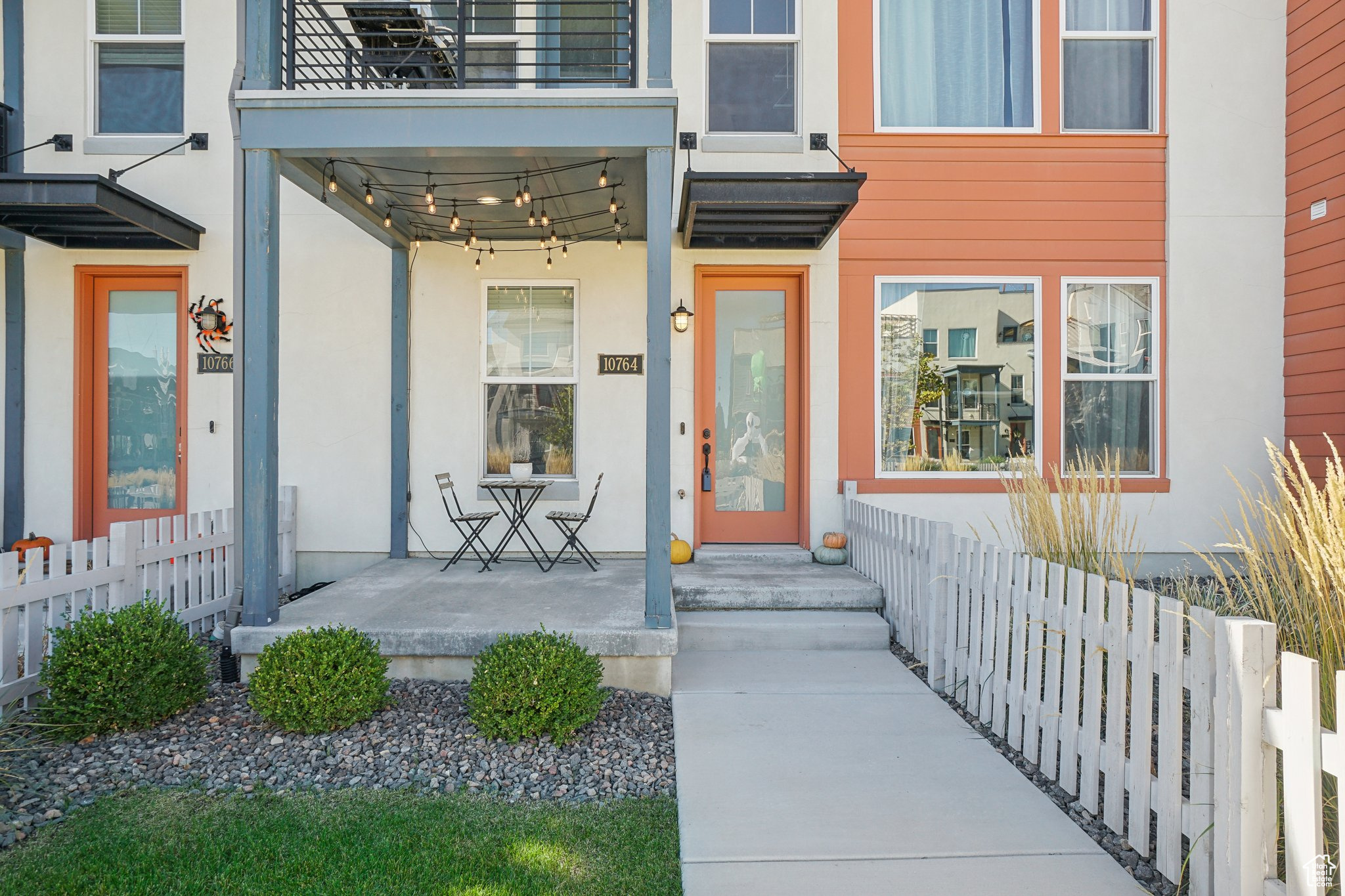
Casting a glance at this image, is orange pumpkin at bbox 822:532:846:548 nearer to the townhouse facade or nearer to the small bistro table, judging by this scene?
the townhouse facade

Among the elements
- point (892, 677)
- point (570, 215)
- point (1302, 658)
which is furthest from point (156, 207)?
point (1302, 658)

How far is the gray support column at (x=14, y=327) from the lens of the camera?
6.27 m

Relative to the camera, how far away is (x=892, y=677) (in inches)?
175

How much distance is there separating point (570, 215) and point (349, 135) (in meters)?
1.96

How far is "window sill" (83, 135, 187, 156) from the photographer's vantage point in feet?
20.7

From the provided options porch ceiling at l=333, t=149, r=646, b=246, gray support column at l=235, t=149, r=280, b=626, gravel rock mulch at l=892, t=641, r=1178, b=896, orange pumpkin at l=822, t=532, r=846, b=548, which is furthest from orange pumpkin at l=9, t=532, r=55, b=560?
gravel rock mulch at l=892, t=641, r=1178, b=896

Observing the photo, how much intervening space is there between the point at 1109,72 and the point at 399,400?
682cm

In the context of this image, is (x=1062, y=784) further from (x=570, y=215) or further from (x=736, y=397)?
(x=570, y=215)

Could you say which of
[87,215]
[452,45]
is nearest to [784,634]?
[452,45]

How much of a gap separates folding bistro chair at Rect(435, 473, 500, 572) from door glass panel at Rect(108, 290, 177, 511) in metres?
2.43

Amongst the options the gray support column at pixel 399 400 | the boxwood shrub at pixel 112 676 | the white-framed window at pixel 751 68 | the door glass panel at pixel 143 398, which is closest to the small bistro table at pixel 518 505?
the gray support column at pixel 399 400

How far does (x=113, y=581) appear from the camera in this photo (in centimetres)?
421

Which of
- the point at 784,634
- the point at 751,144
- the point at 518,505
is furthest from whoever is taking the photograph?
the point at 751,144

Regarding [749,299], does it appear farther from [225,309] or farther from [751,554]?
[225,309]
